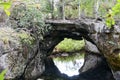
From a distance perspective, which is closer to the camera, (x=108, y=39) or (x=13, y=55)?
(x=13, y=55)

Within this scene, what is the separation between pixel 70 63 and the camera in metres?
18.9

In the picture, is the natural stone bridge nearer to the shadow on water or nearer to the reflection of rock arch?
the reflection of rock arch

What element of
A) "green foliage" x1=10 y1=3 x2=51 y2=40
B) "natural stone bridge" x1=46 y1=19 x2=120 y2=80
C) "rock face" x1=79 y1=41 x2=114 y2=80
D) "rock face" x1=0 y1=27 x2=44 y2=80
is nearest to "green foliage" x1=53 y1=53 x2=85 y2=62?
"natural stone bridge" x1=46 y1=19 x2=120 y2=80

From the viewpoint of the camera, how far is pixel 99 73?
15.4m

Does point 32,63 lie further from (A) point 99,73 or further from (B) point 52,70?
(A) point 99,73

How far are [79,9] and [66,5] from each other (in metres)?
1.13

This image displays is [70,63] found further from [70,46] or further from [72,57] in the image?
[70,46]

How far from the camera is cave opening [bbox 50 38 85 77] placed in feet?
56.6

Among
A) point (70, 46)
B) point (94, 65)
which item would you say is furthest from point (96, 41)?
point (70, 46)

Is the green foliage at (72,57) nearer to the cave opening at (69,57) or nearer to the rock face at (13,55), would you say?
the cave opening at (69,57)

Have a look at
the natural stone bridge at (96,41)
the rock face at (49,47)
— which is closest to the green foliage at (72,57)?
the natural stone bridge at (96,41)

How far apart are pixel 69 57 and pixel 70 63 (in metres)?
1.90

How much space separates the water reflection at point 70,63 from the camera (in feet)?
54.4

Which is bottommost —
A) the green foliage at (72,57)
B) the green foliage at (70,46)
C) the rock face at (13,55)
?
the green foliage at (72,57)
